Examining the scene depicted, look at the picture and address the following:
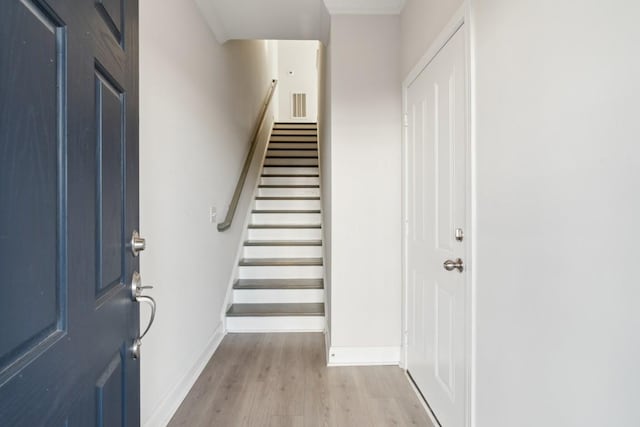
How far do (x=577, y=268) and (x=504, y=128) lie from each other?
20.6 inches

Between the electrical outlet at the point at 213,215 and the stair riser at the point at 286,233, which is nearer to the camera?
the electrical outlet at the point at 213,215

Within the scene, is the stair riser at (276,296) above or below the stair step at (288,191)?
below

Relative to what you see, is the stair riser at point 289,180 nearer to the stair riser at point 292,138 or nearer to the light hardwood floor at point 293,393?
the stair riser at point 292,138

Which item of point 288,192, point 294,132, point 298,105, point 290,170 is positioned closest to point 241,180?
point 288,192

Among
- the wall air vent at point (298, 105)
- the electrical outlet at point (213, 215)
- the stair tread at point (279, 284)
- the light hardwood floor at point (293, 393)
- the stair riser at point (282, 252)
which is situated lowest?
the light hardwood floor at point (293, 393)

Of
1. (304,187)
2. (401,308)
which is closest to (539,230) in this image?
(401,308)

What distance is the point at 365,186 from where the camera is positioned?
7.88 feet

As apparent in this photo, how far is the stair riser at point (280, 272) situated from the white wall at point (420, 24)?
201 cm

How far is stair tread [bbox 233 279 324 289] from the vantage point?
3191 millimetres

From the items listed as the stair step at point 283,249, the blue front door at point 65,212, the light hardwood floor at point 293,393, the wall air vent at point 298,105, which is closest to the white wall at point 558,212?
the light hardwood floor at point 293,393

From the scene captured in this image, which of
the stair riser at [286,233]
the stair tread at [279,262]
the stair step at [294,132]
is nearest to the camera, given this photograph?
the stair tread at [279,262]

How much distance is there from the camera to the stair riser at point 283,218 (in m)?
4.12

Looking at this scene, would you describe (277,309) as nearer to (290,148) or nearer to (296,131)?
(290,148)

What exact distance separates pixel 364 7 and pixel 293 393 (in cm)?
258
